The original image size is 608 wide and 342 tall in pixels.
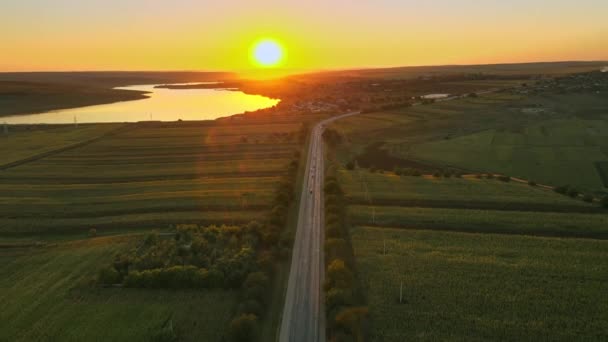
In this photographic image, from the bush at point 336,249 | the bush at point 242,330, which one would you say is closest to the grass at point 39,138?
the bush at point 336,249

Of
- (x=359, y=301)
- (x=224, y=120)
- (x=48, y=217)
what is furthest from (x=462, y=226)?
(x=224, y=120)

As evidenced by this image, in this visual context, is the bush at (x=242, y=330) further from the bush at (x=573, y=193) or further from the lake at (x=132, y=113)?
the lake at (x=132, y=113)

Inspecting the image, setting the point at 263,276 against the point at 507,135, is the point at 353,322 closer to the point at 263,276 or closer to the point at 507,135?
the point at 263,276

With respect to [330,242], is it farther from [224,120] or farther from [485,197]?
[224,120]

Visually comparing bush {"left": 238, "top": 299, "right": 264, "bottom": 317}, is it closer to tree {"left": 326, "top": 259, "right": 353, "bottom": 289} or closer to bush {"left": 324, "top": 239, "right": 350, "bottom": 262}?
tree {"left": 326, "top": 259, "right": 353, "bottom": 289}

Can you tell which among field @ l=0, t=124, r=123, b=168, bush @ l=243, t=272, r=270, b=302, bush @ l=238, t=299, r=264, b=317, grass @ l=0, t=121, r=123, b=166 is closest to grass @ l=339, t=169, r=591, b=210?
bush @ l=243, t=272, r=270, b=302
